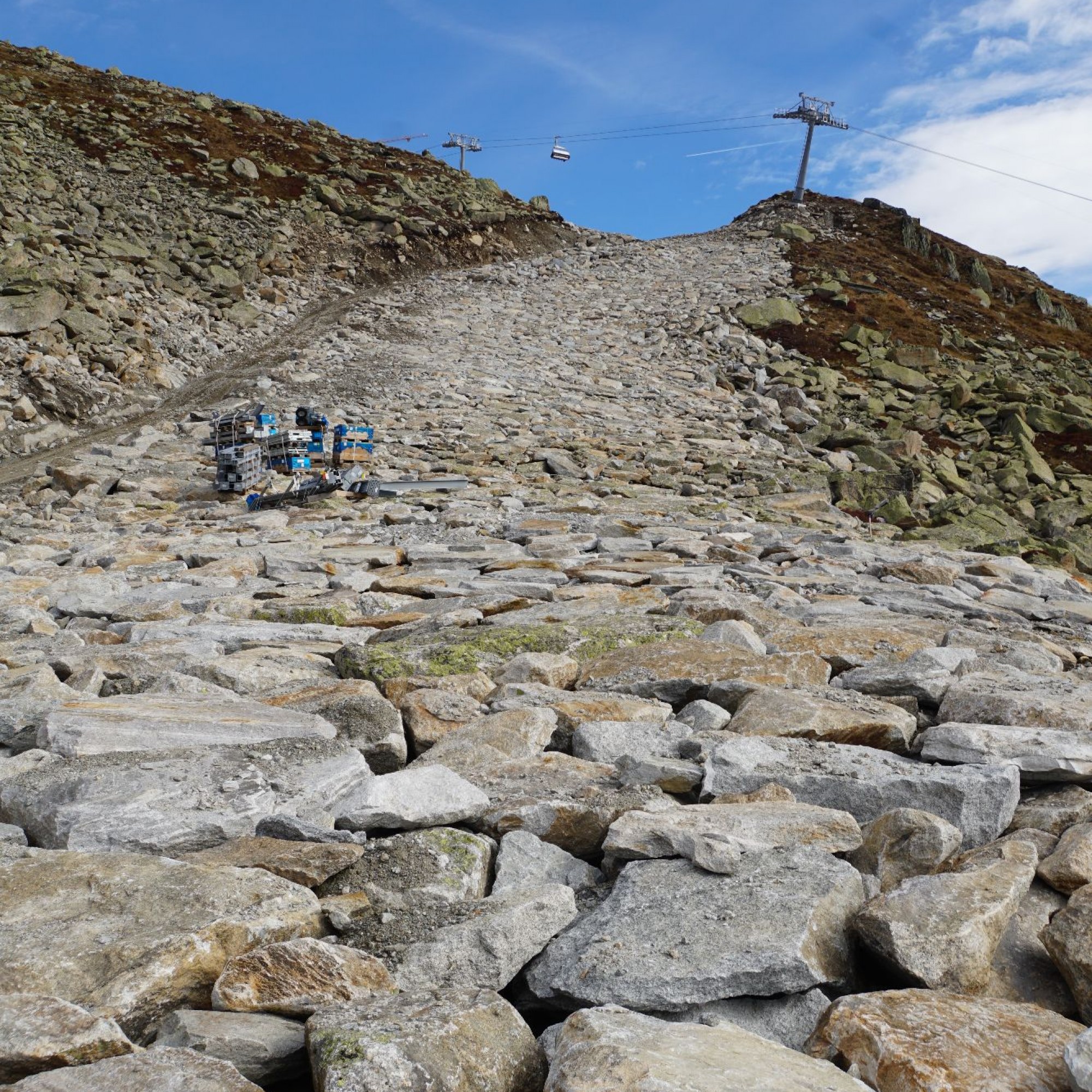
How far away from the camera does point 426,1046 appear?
2188 mm

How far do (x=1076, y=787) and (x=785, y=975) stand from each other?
7.00 feet

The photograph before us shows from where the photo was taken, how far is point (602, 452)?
1917 centimetres

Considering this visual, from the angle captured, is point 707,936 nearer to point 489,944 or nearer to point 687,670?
point 489,944

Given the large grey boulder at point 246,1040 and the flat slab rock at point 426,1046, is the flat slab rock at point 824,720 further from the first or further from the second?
the large grey boulder at point 246,1040

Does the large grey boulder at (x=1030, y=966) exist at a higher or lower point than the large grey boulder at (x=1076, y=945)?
lower

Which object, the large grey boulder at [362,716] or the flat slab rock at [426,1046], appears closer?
the flat slab rock at [426,1046]

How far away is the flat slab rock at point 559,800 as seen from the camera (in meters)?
3.52

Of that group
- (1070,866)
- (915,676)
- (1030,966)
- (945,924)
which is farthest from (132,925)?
(915,676)

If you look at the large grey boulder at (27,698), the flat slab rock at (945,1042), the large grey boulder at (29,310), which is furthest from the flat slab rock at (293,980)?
the large grey boulder at (29,310)

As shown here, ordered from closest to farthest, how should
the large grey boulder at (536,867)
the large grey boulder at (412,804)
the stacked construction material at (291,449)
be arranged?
1. the large grey boulder at (536,867)
2. the large grey boulder at (412,804)
3. the stacked construction material at (291,449)

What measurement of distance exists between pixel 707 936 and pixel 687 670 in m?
2.93

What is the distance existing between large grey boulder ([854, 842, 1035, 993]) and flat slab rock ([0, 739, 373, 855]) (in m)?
1.98

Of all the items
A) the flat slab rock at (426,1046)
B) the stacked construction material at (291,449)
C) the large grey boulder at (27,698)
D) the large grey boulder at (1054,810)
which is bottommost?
the large grey boulder at (27,698)

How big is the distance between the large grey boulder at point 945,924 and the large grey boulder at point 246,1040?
161 centimetres
